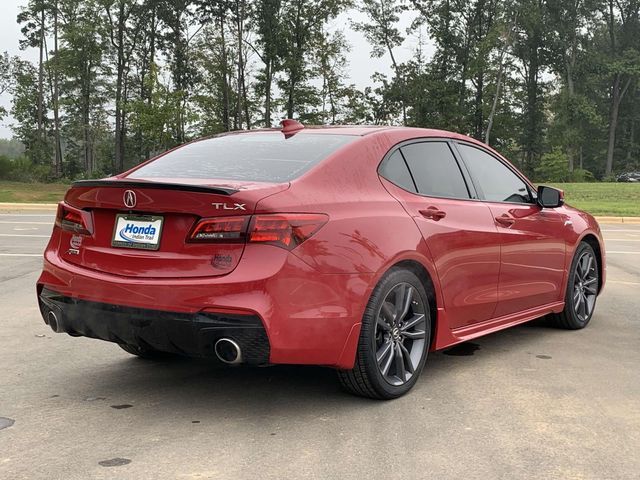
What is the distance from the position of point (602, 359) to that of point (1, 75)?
191ft

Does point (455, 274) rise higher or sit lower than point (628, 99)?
lower

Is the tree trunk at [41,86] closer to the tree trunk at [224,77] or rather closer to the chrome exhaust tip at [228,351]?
the tree trunk at [224,77]

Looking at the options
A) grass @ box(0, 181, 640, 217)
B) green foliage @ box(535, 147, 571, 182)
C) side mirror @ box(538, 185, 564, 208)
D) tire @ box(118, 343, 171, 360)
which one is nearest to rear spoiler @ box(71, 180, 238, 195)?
tire @ box(118, 343, 171, 360)

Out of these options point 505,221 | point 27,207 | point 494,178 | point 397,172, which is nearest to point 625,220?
point 494,178

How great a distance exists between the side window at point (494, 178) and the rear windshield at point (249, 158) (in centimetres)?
119

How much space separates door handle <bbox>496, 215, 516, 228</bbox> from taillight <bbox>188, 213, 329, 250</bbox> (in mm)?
1964

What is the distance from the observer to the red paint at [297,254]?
11.1 feet

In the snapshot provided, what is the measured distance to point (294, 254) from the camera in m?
3.40

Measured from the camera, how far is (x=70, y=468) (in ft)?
9.70

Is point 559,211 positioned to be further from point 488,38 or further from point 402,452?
point 488,38

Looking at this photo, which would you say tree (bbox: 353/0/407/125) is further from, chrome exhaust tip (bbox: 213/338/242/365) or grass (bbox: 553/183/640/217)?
chrome exhaust tip (bbox: 213/338/242/365)

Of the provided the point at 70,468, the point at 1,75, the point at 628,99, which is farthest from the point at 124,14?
the point at 70,468

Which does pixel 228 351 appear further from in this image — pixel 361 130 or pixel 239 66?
pixel 239 66

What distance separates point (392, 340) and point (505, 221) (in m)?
1.53
